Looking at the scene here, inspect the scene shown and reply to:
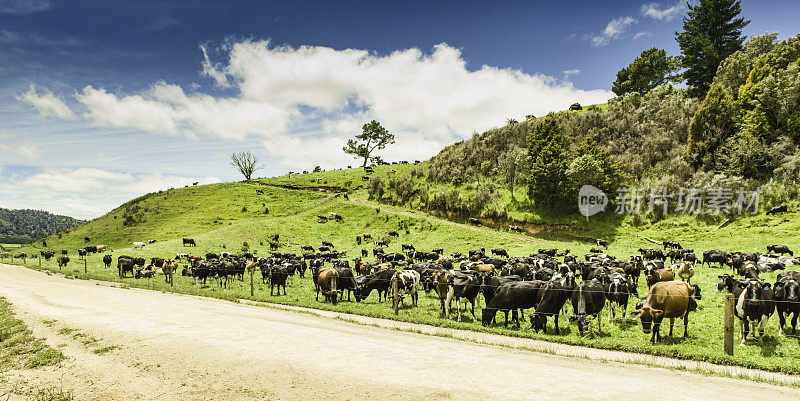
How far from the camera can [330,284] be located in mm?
20125

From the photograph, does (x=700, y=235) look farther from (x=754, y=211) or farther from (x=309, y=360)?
(x=309, y=360)

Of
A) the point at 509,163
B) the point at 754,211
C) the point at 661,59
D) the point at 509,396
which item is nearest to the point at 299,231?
the point at 509,163

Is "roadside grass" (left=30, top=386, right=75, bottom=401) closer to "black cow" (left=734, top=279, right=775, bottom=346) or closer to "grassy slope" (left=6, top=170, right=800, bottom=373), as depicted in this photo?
"grassy slope" (left=6, top=170, right=800, bottom=373)

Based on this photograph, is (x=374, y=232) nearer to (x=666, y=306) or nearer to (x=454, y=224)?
(x=454, y=224)

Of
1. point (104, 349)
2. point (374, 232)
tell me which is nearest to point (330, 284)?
point (104, 349)

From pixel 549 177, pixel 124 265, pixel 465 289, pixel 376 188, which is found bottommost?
pixel 124 265

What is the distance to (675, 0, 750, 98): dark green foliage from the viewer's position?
63656 mm

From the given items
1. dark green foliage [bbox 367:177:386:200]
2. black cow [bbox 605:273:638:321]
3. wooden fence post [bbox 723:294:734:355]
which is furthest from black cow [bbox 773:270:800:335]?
dark green foliage [bbox 367:177:386:200]

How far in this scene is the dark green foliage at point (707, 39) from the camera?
209 feet

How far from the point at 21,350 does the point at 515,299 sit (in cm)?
1738

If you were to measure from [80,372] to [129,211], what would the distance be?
301 ft

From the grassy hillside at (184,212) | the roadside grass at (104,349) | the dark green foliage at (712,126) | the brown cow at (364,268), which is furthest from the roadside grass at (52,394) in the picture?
the dark green foliage at (712,126)

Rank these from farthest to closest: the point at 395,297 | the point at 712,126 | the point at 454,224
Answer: the point at 454,224, the point at 712,126, the point at 395,297

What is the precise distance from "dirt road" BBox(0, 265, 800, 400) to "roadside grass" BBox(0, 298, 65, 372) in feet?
1.31
